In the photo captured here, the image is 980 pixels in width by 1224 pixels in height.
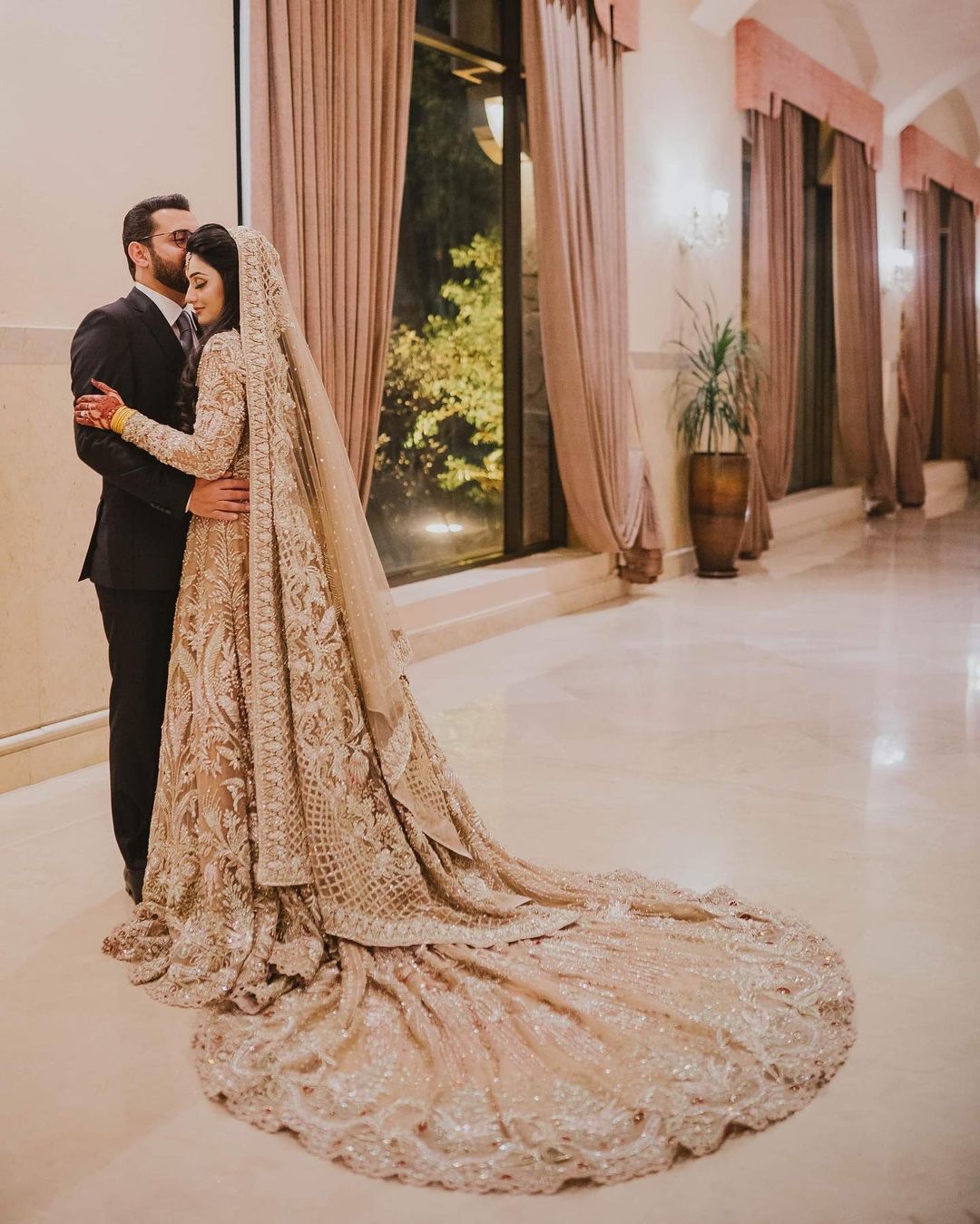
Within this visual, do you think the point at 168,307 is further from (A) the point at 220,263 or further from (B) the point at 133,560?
(B) the point at 133,560

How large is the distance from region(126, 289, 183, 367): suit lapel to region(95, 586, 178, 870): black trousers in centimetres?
58

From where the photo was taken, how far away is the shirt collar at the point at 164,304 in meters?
3.14

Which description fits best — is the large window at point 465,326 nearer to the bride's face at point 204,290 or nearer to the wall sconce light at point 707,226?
the wall sconce light at point 707,226

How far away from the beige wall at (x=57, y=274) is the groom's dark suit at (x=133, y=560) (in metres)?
1.09

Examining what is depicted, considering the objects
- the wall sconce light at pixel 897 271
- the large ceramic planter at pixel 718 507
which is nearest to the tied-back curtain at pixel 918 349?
the wall sconce light at pixel 897 271

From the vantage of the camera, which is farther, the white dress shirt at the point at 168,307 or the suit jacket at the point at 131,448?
the white dress shirt at the point at 168,307

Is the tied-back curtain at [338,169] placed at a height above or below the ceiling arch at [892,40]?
below

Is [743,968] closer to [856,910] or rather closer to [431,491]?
[856,910]

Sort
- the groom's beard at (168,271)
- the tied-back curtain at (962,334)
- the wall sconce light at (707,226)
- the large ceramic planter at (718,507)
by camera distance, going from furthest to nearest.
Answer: the tied-back curtain at (962,334) < the wall sconce light at (707,226) < the large ceramic planter at (718,507) < the groom's beard at (168,271)

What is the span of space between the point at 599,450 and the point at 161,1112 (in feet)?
17.8

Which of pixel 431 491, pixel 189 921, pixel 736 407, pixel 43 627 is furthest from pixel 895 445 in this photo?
pixel 189 921

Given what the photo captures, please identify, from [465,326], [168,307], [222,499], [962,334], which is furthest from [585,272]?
[962,334]

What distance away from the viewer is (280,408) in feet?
9.31

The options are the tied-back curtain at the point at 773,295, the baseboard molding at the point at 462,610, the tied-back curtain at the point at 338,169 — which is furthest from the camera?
the tied-back curtain at the point at 773,295
